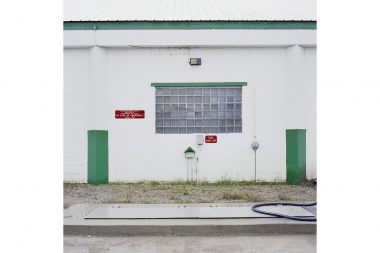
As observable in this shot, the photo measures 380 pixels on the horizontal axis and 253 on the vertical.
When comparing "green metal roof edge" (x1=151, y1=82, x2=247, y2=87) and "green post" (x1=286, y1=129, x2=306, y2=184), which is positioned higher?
"green metal roof edge" (x1=151, y1=82, x2=247, y2=87)

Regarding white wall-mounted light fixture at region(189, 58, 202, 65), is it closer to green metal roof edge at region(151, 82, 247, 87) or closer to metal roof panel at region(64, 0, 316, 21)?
green metal roof edge at region(151, 82, 247, 87)

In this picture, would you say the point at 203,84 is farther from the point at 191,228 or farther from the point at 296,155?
the point at 191,228

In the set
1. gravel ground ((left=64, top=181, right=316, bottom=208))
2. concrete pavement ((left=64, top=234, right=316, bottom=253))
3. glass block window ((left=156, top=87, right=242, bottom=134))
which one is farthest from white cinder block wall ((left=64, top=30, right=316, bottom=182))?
concrete pavement ((left=64, top=234, right=316, bottom=253))

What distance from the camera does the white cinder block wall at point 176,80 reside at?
1182 centimetres

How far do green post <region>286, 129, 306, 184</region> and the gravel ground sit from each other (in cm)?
34

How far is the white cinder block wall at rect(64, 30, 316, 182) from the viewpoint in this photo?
11.8 meters

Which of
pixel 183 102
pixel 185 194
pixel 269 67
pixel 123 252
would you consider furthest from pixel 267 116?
pixel 123 252

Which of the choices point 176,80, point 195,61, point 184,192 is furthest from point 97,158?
point 195,61

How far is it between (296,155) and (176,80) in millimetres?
3916

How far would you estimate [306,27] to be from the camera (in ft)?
38.9

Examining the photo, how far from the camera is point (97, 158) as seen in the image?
38.7ft

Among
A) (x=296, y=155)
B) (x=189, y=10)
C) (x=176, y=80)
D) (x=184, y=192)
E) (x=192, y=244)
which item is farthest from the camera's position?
(x=189, y=10)

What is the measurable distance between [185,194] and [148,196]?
87 cm

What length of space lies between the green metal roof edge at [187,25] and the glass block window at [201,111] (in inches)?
67.4
